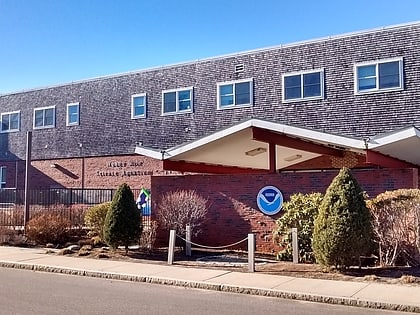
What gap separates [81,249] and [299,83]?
12.4m

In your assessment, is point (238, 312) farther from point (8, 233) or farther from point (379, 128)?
point (379, 128)

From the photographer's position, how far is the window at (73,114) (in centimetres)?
3197

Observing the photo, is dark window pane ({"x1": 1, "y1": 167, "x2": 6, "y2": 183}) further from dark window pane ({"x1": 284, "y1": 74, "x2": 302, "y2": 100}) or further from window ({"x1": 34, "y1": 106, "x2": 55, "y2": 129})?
dark window pane ({"x1": 284, "y1": 74, "x2": 302, "y2": 100})

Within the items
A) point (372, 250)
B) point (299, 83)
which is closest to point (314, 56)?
point (299, 83)

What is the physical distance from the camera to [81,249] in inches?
643

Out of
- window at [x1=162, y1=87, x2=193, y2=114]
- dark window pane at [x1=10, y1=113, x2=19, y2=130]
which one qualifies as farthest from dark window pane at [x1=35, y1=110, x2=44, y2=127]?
window at [x1=162, y1=87, x2=193, y2=114]

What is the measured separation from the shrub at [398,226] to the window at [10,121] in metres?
27.6

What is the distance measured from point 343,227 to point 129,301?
16.2 feet

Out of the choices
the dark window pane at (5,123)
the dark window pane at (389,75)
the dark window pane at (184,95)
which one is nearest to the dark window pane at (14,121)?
the dark window pane at (5,123)

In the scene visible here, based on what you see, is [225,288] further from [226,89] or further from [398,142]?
[226,89]

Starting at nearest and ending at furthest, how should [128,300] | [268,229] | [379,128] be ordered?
[128,300]
[268,229]
[379,128]

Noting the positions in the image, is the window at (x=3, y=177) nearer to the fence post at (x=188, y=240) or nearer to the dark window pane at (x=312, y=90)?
the dark window pane at (x=312, y=90)

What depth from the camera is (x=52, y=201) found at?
72.5ft

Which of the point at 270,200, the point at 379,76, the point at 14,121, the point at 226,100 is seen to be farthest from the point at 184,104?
the point at 14,121
